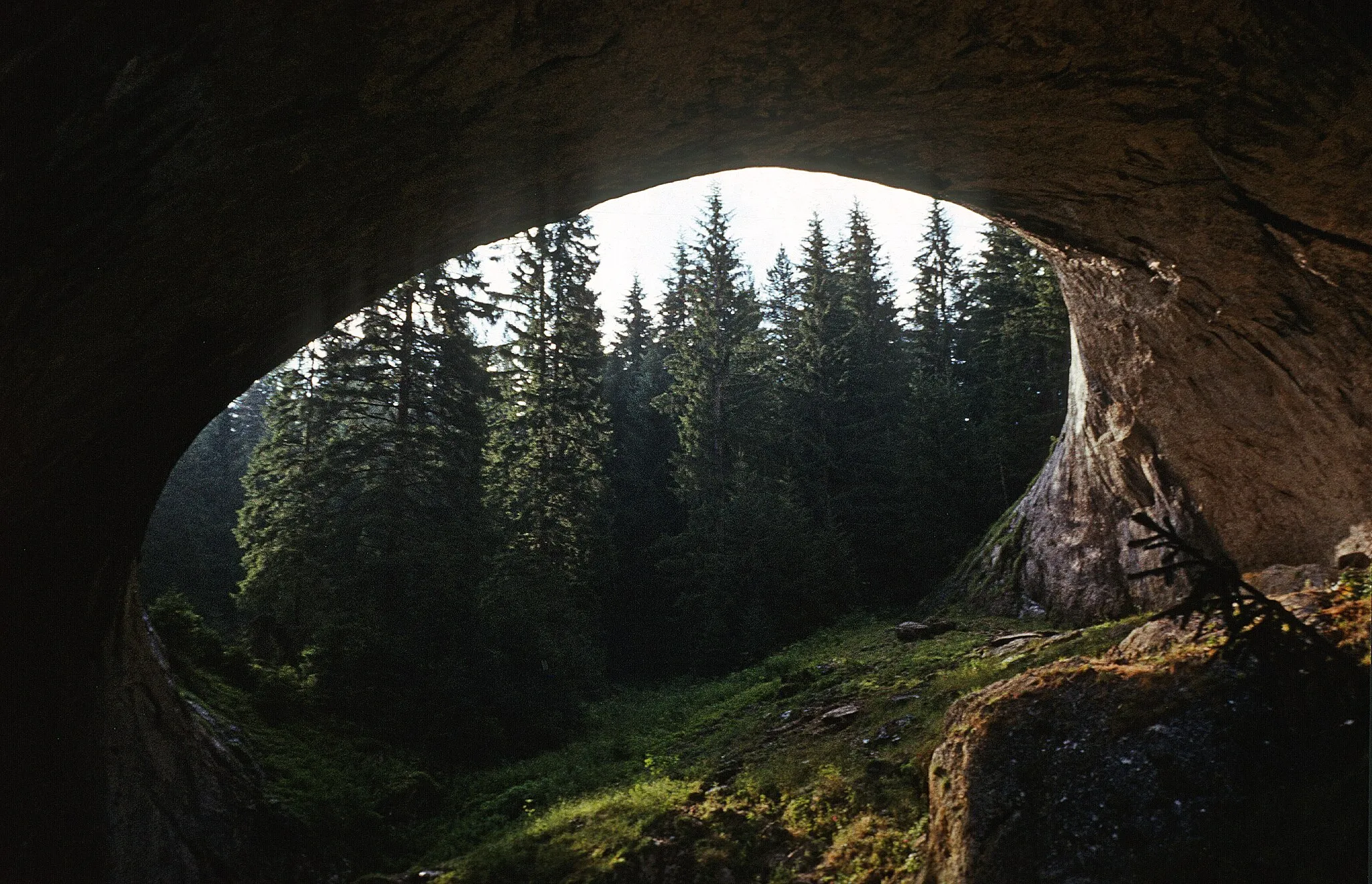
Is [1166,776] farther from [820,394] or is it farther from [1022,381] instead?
[820,394]

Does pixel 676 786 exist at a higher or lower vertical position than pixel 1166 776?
lower

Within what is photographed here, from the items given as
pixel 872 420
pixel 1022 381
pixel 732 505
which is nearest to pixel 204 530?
pixel 732 505

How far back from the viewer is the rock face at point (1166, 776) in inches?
127

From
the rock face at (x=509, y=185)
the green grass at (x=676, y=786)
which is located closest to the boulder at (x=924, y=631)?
the green grass at (x=676, y=786)

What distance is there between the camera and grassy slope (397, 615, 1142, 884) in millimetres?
6781

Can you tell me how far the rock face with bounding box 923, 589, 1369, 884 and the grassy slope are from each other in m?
1.63

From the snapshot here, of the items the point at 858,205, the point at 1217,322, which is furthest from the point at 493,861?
the point at 858,205

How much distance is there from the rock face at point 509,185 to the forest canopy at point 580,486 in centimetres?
714

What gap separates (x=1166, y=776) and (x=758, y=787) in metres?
5.40

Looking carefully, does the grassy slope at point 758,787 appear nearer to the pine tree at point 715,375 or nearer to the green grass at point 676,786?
the green grass at point 676,786

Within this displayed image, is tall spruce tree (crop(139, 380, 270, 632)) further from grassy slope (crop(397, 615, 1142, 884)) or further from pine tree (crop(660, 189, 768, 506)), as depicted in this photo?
grassy slope (crop(397, 615, 1142, 884))

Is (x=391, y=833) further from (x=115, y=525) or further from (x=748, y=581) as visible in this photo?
(x=748, y=581)

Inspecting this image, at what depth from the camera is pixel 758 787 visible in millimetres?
8359

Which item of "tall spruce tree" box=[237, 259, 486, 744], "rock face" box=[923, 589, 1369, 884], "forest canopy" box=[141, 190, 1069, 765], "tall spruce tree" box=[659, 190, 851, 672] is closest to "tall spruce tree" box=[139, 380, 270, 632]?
"forest canopy" box=[141, 190, 1069, 765]
